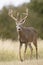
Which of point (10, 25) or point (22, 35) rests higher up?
point (22, 35)

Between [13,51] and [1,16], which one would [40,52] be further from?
[1,16]

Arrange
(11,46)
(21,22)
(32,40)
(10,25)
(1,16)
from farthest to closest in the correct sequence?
(1,16) → (10,25) → (11,46) → (32,40) → (21,22)

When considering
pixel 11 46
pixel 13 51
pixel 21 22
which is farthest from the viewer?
pixel 11 46

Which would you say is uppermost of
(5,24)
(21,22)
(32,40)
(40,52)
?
(21,22)

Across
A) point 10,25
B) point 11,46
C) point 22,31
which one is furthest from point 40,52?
point 10,25

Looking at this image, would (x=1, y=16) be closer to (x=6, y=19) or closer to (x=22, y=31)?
(x=6, y=19)

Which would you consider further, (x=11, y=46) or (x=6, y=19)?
(x=6, y=19)

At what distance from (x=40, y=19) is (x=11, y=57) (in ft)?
84.8

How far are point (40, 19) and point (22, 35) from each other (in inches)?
1085

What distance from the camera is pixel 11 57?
19.2 metres

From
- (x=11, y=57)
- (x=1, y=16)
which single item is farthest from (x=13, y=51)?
(x=1, y=16)

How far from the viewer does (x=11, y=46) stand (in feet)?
71.1

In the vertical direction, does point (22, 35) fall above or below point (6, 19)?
above

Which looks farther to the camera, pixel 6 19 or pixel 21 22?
pixel 6 19
